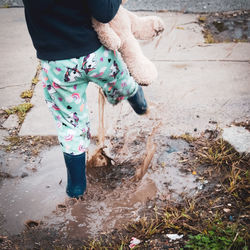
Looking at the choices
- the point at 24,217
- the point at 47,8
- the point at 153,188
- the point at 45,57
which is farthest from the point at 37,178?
the point at 47,8

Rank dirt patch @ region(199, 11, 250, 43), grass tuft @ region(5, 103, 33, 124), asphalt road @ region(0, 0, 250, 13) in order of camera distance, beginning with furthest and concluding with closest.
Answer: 1. asphalt road @ region(0, 0, 250, 13)
2. dirt patch @ region(199, 11, 250, 43)
3. grass tuft @ region(5, 103, 33, 124)

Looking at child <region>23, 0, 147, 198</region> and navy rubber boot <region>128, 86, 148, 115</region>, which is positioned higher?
child <region>23, 0, 147, 198</region>

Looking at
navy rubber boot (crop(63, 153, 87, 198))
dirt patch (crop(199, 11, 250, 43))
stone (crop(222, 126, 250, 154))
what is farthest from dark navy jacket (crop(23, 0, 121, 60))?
dirt patch (crop(199, 11, 250, 43))

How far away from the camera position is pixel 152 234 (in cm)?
165

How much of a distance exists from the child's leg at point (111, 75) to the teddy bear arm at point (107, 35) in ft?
0.25

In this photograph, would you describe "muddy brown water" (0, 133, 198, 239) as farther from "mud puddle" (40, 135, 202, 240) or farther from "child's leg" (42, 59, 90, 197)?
"child's leg" (42, 59, 90, 197)

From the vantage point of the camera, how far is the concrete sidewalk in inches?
96.6

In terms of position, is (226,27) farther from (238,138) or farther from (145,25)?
(145,25)

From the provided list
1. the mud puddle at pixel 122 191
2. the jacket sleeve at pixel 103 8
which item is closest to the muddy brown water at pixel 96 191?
the mud puddle at pixel 122 191

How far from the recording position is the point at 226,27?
3779mm

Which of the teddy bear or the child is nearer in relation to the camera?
the child

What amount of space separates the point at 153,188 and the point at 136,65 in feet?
2.72

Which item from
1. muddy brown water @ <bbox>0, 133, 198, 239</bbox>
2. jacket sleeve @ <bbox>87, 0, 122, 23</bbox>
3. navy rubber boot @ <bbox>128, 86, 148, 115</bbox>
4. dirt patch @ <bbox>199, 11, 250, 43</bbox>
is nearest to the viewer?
jacket sleeve @ <bbox>87, 0, 122, 23</bbox>

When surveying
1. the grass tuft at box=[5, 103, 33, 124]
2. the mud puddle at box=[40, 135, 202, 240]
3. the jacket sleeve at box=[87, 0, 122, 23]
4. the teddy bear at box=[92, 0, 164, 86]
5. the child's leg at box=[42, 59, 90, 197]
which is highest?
the jacket sleeve at box=[87, 0, 122, 23]
